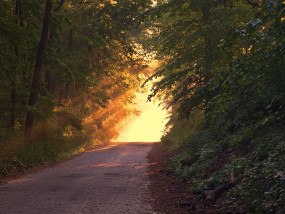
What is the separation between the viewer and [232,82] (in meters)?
5.79

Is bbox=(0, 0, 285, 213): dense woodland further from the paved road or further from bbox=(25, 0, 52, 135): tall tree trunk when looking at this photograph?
the paved road

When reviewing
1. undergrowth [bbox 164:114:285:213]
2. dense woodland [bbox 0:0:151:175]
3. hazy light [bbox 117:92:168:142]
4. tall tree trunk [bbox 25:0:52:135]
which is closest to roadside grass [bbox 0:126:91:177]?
dense woodland [bbox 0:0:151:175]

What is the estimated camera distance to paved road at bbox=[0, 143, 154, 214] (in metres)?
7.27

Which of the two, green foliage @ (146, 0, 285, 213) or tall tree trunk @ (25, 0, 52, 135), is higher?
tall tree trunk @ (25, 0, 52, 135)

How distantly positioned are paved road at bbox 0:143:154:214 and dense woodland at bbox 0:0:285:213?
1629 millimetres

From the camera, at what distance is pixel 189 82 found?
1475cm

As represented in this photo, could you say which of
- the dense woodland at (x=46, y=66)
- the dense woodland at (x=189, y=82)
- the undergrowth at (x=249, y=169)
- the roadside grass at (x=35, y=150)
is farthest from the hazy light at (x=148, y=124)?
the undergrowth at (x=249, y=169)

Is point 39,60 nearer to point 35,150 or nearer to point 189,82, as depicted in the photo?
point 35,150

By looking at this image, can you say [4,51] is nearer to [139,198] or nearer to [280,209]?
[139,198]

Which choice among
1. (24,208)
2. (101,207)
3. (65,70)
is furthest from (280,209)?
(65,70)

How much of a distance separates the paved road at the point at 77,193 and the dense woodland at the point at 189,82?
1.63 metres

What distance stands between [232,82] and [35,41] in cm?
1446

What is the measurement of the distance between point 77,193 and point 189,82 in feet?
26.4

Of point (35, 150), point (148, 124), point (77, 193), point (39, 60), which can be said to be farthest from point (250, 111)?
point (148, 124)
